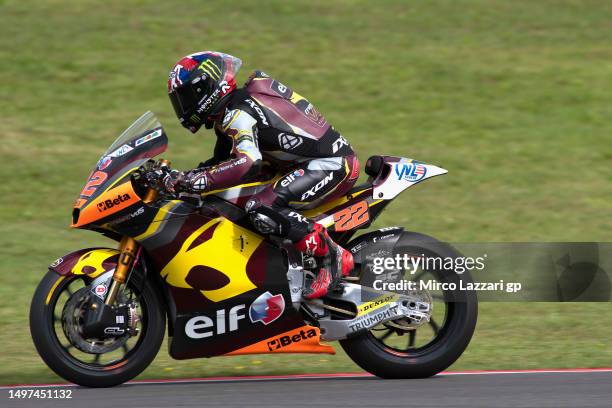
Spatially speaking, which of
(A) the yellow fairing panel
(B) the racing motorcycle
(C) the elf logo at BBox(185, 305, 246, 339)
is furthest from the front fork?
(C) the elf logo at BBox(185, 305, 246, 339)

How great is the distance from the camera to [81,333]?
682cm

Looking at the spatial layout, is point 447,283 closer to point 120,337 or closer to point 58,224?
point 120,337

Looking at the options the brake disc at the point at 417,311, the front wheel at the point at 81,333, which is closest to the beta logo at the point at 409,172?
the brake disc at the point at 417,311

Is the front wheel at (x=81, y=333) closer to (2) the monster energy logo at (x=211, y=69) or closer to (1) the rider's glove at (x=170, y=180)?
(1) the rider's glove at (x=170, y=180)

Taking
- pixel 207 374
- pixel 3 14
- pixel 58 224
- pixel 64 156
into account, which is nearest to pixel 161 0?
pixel 3 14

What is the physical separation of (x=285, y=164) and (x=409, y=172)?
0.77 metres

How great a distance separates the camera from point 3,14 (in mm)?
19547

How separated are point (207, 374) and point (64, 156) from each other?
7.14 meters

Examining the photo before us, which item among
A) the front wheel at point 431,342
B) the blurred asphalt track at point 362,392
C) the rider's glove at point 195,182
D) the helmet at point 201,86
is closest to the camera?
the blurred asphalt track at point 362,392

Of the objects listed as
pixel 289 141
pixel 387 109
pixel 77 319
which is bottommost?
pixel 77 319

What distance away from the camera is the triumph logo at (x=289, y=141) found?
709cm

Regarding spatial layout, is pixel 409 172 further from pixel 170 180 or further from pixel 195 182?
pixel 170 180

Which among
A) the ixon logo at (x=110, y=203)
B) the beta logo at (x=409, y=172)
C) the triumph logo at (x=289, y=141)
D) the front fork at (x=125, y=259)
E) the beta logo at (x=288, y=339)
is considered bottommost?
the beta logo at (x=288, y=339)

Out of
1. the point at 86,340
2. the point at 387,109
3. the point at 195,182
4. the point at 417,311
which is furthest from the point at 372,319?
the point at 387,109
